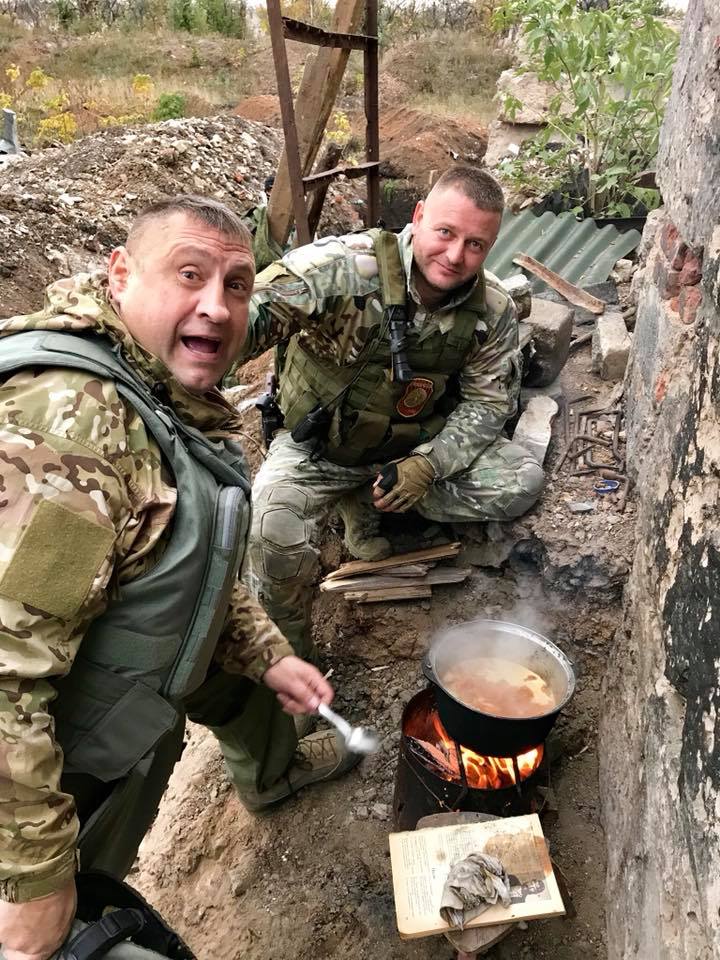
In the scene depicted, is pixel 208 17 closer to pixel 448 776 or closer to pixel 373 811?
pixel 373 811

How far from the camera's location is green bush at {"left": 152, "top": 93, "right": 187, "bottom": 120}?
13867 mm


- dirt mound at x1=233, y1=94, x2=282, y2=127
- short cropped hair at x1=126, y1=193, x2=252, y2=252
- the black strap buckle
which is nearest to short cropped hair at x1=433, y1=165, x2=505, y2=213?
short cropped hair at x1=126, y1=193, x2=252, y2=252

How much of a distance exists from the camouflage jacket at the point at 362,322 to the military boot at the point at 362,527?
20.0 inches

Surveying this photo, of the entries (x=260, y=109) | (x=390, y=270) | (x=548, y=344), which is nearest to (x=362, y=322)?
(x=390, y=270)

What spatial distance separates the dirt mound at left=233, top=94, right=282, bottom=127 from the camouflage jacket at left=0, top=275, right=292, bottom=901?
1419cm

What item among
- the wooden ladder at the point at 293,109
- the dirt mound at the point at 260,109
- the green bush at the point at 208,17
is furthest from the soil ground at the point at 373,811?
the green bush at the point at 208,17

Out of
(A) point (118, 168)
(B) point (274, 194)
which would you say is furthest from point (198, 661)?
(A) point (118, 168)

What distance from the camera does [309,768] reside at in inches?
125

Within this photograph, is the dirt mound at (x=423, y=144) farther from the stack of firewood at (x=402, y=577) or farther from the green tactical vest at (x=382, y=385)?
the stack of firewood at (x=402, y=577)

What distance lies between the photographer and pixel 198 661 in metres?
1.93

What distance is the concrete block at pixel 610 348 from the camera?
4262mm

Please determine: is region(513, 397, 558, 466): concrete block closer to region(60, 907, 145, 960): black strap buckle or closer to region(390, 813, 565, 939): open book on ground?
region(390, 813, 565, 939): open book on ground

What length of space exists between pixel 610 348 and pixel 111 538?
11.7ft

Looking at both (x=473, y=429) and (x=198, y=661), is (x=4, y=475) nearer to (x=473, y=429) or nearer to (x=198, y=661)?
(x=198, y=661)
